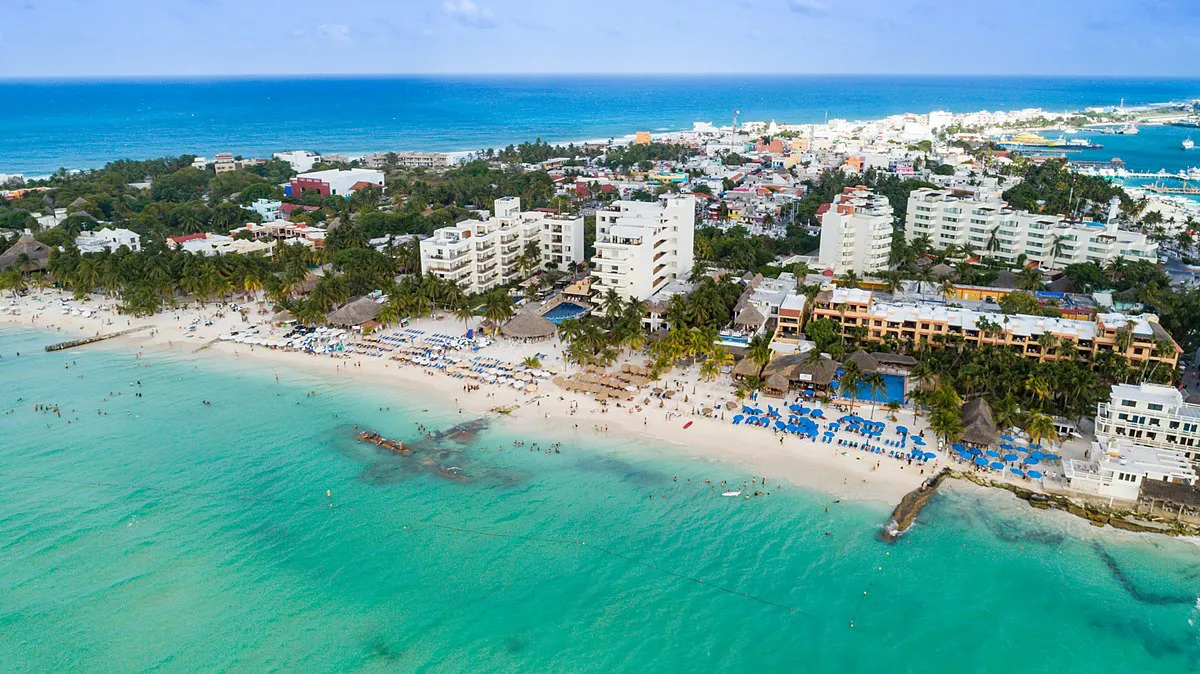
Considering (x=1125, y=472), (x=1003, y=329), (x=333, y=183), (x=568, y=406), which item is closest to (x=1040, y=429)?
(x=1125, y=472)

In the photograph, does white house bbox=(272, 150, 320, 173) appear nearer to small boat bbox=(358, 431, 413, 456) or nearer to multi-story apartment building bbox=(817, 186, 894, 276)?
multi-story apartment building bbox=(817, 186, 894, 276)

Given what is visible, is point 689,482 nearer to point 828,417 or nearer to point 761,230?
point 828,417

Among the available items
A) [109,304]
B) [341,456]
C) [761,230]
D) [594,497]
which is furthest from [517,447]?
[761,230]

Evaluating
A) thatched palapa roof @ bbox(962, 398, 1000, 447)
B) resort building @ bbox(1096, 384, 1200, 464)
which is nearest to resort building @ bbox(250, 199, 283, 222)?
thatched palapa roof @ bbox(962, 398, 1000, 447)

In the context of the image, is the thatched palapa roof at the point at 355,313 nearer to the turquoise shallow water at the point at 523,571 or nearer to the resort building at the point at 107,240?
the turquoise shallow water at the point at 523,571

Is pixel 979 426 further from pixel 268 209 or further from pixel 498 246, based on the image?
pixel 268 209
